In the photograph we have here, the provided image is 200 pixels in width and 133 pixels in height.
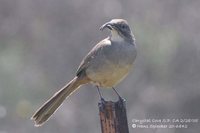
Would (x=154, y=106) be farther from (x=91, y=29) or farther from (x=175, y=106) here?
(x=91, y=29)

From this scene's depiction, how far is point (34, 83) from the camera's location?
14.7 meters

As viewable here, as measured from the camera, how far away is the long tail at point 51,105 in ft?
28.9

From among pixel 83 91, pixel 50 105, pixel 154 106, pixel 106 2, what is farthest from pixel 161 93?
pixel 50 105

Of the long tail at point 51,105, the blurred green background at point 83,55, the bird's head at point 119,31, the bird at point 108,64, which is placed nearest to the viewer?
the long tail at point 51,105

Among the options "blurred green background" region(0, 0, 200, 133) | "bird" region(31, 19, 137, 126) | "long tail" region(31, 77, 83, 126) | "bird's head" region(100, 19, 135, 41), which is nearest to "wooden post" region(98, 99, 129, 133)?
"long tail" region(31, 77, 83, 126)

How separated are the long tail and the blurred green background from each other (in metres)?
4.18

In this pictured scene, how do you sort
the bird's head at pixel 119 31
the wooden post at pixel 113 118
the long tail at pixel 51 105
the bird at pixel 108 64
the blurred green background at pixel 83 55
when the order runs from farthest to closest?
the blurred green background at pixel 83 55
the bird's head at pixel 119 31
the bird at pixel 108 64
the long tail at pixel 51 105
the wooden post at pixel 113 118

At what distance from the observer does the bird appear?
360 inches

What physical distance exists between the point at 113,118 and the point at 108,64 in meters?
1.54

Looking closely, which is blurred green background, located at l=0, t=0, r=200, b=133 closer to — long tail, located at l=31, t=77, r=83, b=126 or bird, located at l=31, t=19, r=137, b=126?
long tail, located at l=31, t=77, r=83, b=126

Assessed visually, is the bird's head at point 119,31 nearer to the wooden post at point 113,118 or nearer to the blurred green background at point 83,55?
the wooden post at point 113,118

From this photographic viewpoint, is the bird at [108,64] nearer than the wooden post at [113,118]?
No

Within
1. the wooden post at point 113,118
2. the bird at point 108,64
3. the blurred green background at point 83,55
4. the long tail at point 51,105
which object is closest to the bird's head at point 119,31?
the bird at point 108,64

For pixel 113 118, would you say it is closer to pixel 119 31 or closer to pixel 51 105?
pixel 51 105
